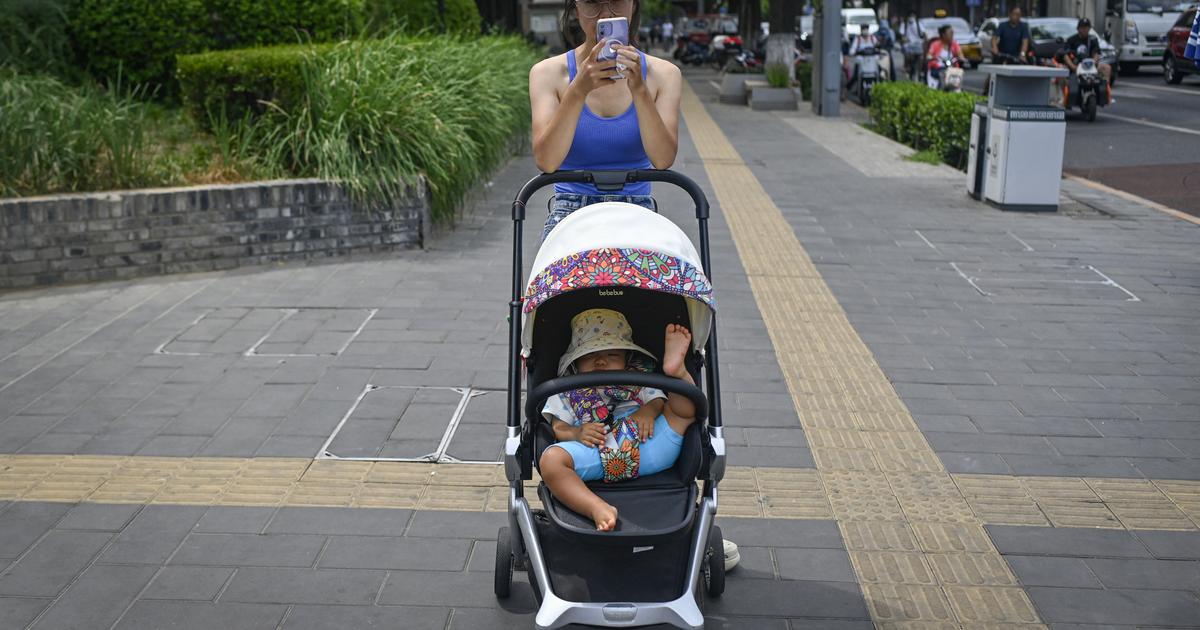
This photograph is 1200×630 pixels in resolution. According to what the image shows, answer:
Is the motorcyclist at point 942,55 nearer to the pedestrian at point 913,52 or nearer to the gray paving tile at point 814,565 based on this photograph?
the pedestrian at point 913,52

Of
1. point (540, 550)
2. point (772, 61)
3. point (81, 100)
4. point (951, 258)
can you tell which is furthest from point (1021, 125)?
point (772, 61)

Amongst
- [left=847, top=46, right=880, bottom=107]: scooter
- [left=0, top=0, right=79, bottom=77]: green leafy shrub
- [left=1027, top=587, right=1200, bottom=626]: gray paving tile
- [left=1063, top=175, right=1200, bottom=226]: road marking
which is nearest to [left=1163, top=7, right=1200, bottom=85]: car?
[left=847, top=46, right=880, bottom=107]: scooter

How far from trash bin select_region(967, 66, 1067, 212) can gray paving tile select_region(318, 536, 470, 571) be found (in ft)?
26.9

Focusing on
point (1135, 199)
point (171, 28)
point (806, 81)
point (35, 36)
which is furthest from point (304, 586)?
point (806, 81)

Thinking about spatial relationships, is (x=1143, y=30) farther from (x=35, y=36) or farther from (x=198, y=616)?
(x=198, y=616)

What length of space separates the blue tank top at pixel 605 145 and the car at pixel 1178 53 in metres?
24.4

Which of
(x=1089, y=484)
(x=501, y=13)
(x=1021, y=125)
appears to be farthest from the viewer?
(x=501, y=13)

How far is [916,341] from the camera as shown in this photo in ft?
23.0

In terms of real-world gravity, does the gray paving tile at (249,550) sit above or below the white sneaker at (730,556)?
below

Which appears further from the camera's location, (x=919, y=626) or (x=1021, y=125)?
(x=1021, y=125)

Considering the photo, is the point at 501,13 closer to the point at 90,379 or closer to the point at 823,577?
the point at 90,379

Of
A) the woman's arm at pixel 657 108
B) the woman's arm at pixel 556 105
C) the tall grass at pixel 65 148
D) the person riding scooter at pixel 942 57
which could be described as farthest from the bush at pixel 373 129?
the person riding scooter at pixel 942 57

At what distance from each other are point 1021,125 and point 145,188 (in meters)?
7.35

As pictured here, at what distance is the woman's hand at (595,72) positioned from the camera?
11.8ft
